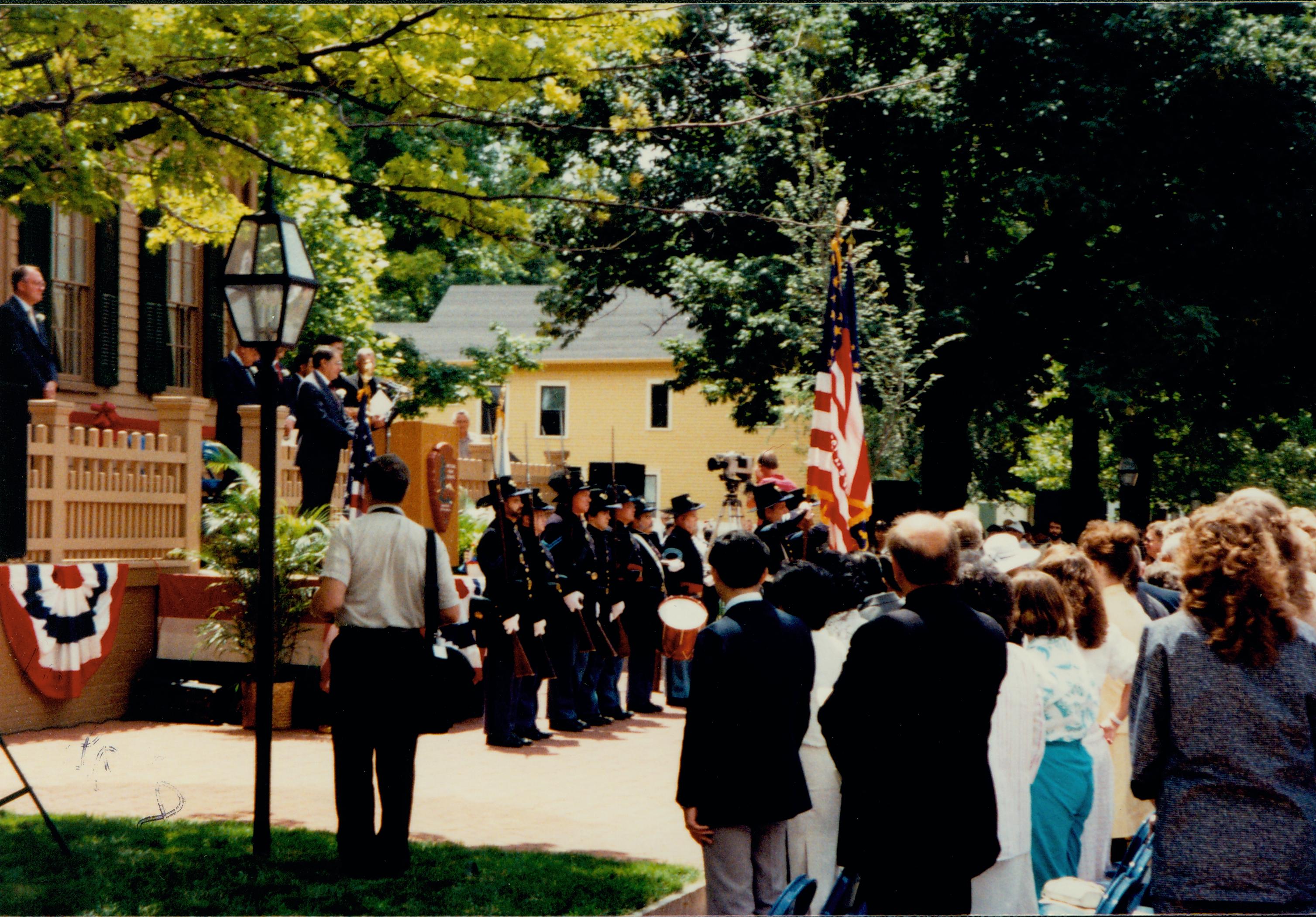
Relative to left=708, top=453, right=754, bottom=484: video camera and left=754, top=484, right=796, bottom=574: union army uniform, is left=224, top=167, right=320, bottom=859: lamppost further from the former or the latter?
left=708, top=453, right=754, bottom=484: video camera

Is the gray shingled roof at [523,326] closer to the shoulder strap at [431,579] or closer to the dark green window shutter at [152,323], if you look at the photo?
the dark green window shutter at [152,323]

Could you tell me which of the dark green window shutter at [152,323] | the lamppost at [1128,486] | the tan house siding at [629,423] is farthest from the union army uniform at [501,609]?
the tan house siding at [629,423]

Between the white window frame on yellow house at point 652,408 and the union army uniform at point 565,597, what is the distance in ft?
101

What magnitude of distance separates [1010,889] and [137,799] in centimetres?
572

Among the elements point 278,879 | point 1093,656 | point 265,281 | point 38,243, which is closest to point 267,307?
point 265,281

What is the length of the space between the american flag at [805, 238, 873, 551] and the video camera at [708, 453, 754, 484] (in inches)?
115

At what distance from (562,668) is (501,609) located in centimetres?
126

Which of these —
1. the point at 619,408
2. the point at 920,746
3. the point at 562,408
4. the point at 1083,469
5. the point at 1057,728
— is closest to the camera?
the point at 920,746

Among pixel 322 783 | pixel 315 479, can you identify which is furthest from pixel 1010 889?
pixel 315 479

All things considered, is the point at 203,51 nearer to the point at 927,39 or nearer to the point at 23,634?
the point at 23,634

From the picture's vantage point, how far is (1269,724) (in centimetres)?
385

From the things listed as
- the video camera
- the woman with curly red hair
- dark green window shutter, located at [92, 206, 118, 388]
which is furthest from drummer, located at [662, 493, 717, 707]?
the woman with curly red hair

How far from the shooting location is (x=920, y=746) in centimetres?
438

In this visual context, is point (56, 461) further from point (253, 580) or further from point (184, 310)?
point (184, 310)
